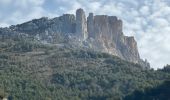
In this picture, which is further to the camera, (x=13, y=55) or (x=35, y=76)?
(x=13, y=55)

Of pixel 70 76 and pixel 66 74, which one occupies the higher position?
pixel 66 74

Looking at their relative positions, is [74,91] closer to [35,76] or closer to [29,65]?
[35,76]

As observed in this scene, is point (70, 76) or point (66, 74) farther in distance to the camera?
point (66, 74)

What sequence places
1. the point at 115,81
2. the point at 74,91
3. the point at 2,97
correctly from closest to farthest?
the point at 2,97, the point at 74,91, the point at 115,81

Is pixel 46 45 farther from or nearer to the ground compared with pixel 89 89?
farther from the ground

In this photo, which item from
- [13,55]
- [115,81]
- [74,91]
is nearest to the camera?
[74,91]

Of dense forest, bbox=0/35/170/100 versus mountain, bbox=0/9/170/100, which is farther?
mountain, bbox=0/9/170/100

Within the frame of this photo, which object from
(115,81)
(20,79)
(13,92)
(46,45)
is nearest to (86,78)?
(115,81)

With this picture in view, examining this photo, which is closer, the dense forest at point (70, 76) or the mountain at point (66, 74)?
the dense forest at point (70, 76)
